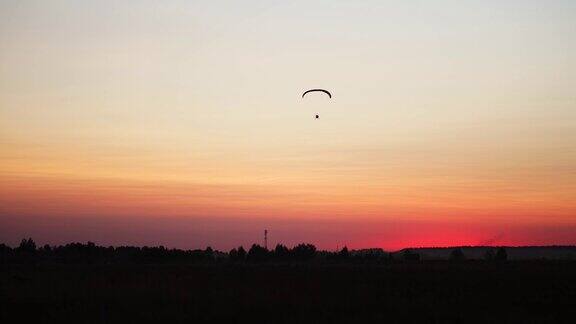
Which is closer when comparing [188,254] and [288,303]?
[288,303]

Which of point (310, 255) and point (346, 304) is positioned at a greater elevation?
point (310, 255)

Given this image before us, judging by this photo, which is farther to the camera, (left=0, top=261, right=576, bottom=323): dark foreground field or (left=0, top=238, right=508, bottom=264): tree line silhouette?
(left=0, top=238, right=508, bottom=264): tree line silhouette

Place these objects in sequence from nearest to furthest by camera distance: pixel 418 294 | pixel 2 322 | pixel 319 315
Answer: pixel 2 322, pixel 319 315, pixel 418 294

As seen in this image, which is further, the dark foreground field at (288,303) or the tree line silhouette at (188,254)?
the tree line silhouette at (188,254)

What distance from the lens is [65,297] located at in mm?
35219

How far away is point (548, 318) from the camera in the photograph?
94.5 ft

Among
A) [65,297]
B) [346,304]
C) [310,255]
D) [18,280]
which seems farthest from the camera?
[310,255]

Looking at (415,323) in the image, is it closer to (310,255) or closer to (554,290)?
(554,290)

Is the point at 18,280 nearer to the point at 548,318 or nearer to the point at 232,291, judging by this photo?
the point at 232,291

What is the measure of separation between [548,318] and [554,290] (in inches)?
553

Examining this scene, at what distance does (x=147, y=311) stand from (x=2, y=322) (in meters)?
5.52

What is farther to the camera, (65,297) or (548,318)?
(65,297)

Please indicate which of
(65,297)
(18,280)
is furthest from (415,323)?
(18,280)

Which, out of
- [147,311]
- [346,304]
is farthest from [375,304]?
[147,311]
